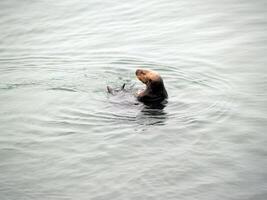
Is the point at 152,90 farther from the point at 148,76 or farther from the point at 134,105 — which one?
the point at 134,105

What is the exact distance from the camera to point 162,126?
32.7 feet

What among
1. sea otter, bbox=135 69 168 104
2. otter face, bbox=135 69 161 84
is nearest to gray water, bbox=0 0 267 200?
sea otter, bbox=135 69 168 104

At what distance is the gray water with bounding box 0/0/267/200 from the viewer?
8.22 meters

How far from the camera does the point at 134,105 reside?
1091 cm

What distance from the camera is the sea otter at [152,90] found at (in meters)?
10.8

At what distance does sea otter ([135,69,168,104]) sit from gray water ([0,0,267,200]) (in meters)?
0.27

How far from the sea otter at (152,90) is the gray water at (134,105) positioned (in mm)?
272

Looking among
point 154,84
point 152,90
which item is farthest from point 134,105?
point 154,84

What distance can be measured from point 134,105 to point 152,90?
47cm

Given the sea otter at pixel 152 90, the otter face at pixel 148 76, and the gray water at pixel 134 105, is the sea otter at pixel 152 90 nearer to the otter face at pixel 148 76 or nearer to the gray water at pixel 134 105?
the otter face at pixel 148 76

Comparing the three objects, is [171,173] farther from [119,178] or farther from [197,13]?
[197,13]

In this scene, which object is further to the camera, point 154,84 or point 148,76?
point 148,76

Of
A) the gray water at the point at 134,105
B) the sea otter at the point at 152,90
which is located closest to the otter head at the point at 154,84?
the sea otter at the point at 152,90

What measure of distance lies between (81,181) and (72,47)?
7787 millimetres
